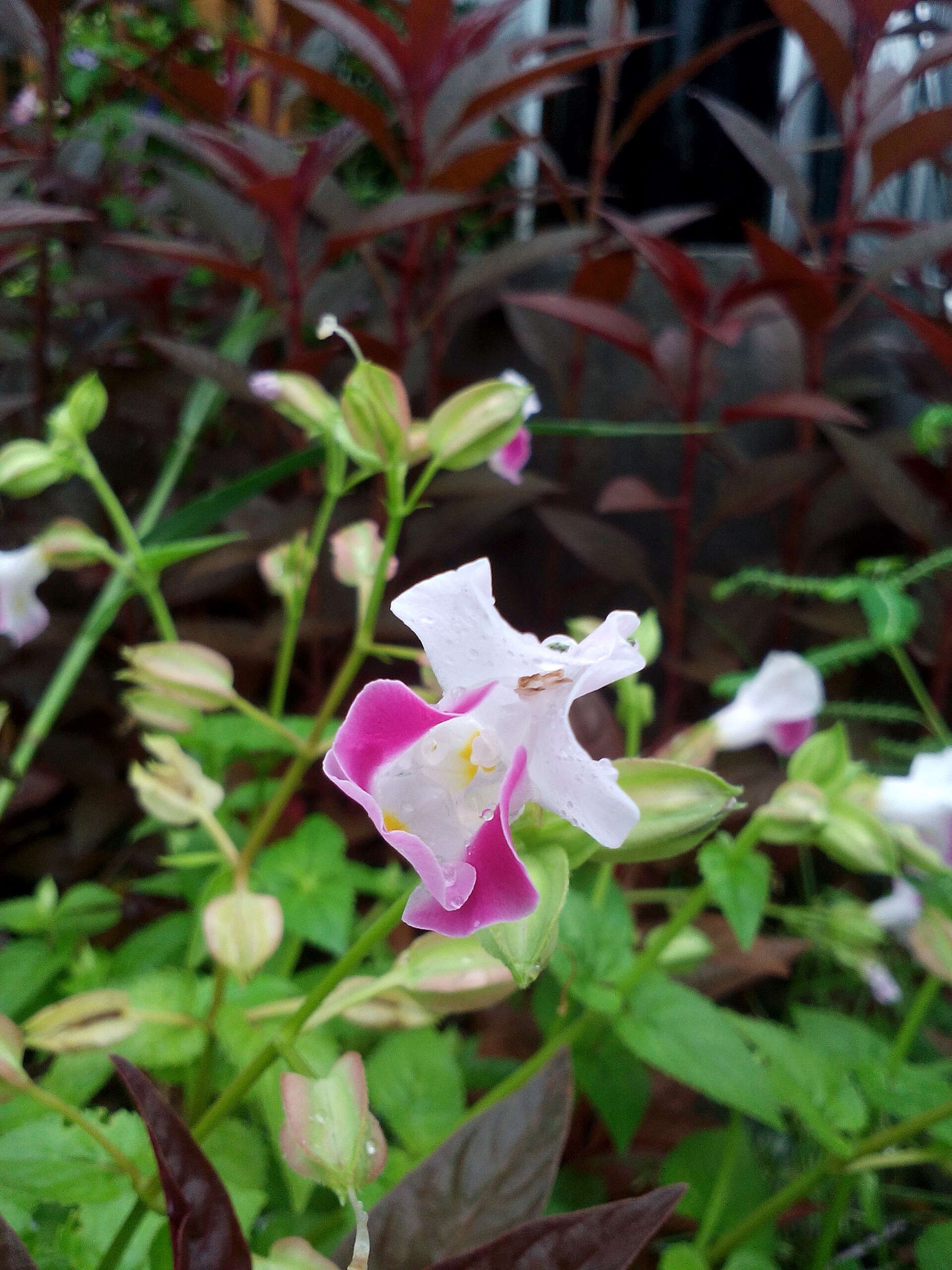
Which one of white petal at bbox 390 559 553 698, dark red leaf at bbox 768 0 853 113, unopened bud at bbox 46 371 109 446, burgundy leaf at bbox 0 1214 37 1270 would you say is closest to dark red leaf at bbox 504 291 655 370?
dark red leaf at bbox 768 0 853 113

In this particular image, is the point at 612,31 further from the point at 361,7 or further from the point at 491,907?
the point at 491,907

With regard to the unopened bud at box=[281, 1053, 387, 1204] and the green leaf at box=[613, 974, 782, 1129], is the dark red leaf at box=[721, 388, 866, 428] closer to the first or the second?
the green leaf at box=[613, 974, 782, 1129]

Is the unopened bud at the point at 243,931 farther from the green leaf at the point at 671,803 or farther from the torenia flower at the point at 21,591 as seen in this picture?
the torenia flower at the point at 21,591

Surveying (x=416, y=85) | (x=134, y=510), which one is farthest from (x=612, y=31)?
(x=134, y=510)

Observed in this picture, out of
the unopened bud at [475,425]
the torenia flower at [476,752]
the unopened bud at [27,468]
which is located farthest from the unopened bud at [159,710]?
the torenia flower at [476,752]

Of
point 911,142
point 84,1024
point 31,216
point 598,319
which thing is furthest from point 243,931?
point 911,142

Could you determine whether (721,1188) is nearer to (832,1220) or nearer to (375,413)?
(832,1220)
